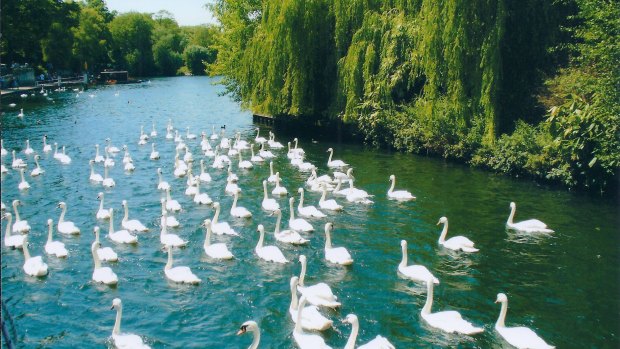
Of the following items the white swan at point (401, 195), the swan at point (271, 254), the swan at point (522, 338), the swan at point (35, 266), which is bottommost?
the swan at point (35, 266)

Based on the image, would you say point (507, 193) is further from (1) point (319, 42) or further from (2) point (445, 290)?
(1) point (319, 42)

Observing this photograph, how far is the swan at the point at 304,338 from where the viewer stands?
1138 centimetres

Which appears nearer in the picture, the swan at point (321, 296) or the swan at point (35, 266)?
the swan at point (321, 296)

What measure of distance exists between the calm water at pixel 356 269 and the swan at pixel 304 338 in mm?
357

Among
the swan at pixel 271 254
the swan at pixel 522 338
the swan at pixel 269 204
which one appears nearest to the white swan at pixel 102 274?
the swan at pixel 271 254

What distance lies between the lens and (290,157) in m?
30.5

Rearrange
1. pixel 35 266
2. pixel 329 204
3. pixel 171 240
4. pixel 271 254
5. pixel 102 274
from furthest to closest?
pixel 329 204, pixel 171 240, pixel 271 254, pixel 35 266, pixel 102 274

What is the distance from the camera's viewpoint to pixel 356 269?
52.9ft

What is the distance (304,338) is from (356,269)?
4721 mm

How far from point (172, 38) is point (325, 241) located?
12617 cm

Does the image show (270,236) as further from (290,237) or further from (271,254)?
(271,254)

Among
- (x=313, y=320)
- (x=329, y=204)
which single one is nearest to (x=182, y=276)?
(x=313, y=320)

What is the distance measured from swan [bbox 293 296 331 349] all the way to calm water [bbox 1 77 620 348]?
36 cm

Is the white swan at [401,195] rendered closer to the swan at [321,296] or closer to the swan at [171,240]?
the swan at [171,240]
